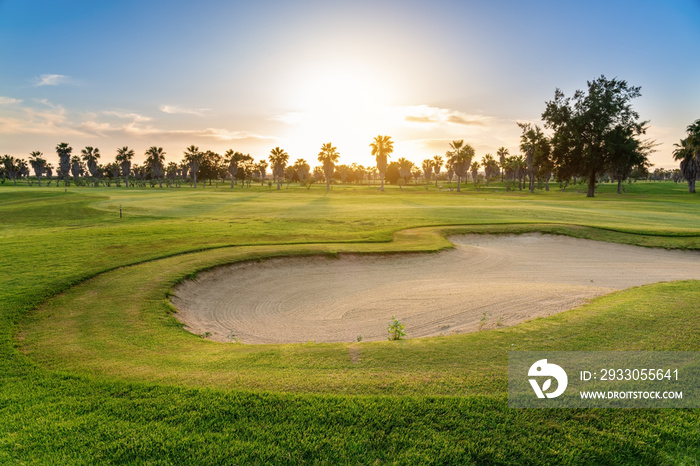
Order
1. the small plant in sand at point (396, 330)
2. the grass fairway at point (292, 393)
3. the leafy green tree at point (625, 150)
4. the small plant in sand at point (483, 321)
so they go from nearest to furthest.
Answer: the grass fairway at point (292, 393), the small plant in sand at point (396, 330), the small plant in sand at point (483, 321), the leafy green tree at point (625, 150)

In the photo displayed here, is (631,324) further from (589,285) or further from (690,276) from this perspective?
(690,276)

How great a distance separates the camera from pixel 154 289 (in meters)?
11.9

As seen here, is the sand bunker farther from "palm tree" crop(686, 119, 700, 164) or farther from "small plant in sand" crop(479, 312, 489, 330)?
"palm tree" crop(686, 119, 700, 164)

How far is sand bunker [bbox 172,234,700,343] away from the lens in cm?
1115

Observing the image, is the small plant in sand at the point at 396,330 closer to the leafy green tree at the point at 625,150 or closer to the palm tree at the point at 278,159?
the leafy green tree at the point at 625,150

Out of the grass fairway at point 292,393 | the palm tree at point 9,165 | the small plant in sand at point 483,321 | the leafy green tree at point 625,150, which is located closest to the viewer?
the grass fairway at point 292,393

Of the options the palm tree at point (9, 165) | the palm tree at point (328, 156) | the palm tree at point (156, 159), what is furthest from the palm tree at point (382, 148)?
the palm tree at point (9, 165)

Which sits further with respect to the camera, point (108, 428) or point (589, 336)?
point (589, 336)

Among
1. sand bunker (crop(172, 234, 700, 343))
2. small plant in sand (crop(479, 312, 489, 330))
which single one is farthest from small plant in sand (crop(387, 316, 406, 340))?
small plant in sand (crop(479, 312, 489, 330))

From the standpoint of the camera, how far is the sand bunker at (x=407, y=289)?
11.1 meters

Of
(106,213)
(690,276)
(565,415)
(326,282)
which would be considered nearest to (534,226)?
(690,276)

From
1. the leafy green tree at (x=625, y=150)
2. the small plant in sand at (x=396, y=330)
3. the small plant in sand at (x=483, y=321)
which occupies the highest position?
the leafy green tree at (x=625, y=150)

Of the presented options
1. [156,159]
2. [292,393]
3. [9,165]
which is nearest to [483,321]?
[292,393]

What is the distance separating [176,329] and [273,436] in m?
5.77
